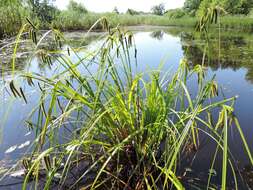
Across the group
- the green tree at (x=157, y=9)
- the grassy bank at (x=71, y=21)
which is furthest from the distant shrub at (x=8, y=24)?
the green tree at (x=157, y=9)

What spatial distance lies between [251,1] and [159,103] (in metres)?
26.1

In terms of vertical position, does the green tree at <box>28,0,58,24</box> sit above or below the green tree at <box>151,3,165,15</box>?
below

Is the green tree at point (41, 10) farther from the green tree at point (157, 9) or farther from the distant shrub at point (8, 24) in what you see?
the green tree at point (157, 9)

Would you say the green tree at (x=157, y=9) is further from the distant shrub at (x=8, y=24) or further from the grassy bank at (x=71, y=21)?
the distant shrub at (x=8, y=24)

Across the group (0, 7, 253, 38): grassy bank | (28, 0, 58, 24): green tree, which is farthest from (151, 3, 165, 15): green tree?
(28, 0, 58, 24): green tree

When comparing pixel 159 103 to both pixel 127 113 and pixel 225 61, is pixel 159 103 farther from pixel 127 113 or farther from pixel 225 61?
pixel 225 61

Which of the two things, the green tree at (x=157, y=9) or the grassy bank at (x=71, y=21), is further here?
the green tree at (x=157, y=9)

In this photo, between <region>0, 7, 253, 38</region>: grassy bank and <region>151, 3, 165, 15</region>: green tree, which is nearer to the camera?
<region>0, 7, 253, 38</region>: grassy bank

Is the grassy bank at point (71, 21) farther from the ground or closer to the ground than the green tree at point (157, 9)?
closer to the ground

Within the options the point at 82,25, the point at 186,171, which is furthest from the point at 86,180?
the point at 82,25

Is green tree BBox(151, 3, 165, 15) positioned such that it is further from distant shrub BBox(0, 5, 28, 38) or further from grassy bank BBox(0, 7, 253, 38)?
distant shrub BBox(0, 5, 28, 38)

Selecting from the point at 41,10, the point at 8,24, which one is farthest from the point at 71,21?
the point at 8,24

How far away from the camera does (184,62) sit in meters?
1.35

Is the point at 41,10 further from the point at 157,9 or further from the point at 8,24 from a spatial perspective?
the point at 157,9
